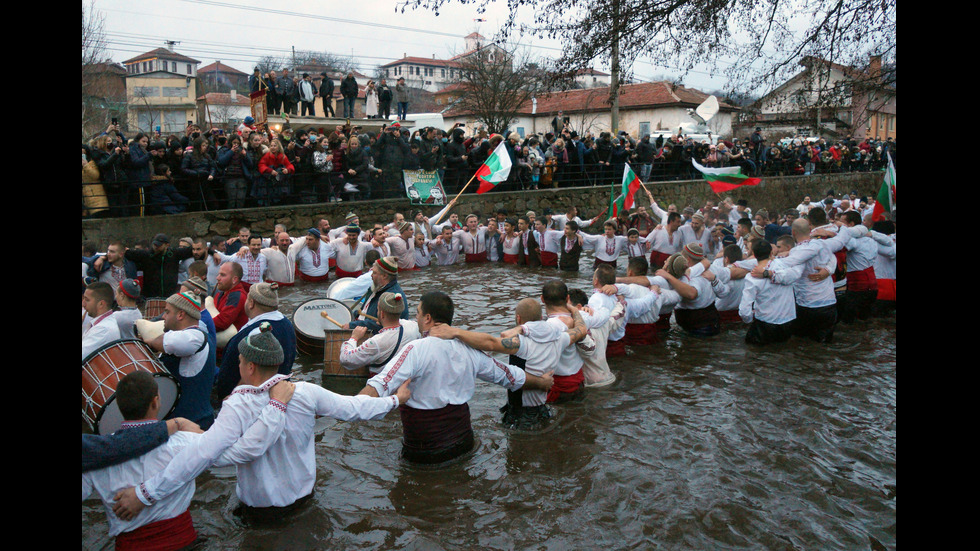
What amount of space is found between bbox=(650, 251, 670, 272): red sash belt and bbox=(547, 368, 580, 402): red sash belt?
8482 mm

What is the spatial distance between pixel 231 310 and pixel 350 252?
615 cm

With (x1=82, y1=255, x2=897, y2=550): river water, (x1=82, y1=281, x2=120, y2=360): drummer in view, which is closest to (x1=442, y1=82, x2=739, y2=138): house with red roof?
(x1=82, y1=255, x2=897, y2=550): river water

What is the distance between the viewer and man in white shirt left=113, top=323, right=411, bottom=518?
148 inches

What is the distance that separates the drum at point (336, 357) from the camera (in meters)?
6.45

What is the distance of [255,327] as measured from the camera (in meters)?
5.27

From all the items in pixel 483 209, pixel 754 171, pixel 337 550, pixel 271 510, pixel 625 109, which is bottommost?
pixel 337 550

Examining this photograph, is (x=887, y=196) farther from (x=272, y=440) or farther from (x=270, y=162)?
(x=270, y=162)

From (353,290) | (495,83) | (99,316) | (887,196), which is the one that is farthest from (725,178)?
(495,83)

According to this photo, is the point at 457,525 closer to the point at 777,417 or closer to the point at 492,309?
the point at 777,417

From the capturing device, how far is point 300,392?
4168 millimetres

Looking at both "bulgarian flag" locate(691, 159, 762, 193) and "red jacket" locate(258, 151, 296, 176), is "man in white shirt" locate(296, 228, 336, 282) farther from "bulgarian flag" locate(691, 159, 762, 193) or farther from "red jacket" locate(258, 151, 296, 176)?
"bulgarian flag" locate(691, 159, 762, 193)

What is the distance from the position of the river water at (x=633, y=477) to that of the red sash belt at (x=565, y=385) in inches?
7.5

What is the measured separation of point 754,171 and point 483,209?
Answer: 1424 centimetres

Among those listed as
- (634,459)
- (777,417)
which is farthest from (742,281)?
(634,459)
